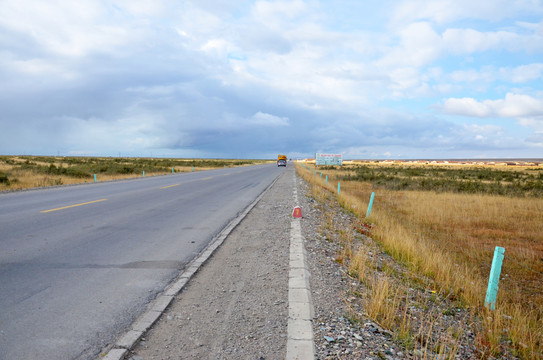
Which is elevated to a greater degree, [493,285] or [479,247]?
[493,285]

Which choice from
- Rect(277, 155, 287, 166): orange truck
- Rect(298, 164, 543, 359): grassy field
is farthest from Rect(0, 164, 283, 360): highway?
Rect(277, 155, 287, 166): orange truck

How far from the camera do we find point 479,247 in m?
9.92

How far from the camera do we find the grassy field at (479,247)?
4570 mm

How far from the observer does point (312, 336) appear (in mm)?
3422

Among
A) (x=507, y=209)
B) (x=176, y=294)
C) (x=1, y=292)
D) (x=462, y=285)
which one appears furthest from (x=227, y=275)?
(x=507, y=209)

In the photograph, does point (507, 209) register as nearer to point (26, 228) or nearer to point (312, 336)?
point (312, 336)

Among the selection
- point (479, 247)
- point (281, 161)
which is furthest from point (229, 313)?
point (281, 161)

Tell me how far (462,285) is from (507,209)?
12.5 m

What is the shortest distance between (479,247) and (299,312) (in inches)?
326

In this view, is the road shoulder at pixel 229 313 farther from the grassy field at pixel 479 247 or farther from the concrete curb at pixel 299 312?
the grassy field at pixel 479 247

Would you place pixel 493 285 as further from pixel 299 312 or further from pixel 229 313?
pixel 229 313

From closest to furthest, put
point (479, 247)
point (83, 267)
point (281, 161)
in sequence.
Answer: point (83, 267), point (479, 247), point (281, 161)

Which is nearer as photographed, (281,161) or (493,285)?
(493,285)

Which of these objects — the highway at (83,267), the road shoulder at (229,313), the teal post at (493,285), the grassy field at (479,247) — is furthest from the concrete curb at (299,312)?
the teal post at (493,285)
